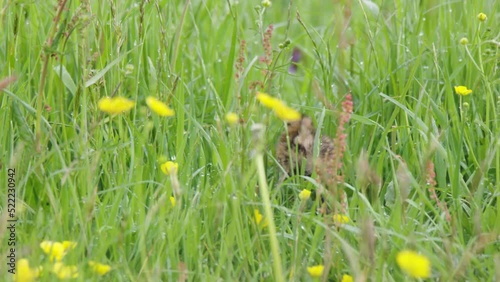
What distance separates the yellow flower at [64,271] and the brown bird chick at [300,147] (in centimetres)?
93

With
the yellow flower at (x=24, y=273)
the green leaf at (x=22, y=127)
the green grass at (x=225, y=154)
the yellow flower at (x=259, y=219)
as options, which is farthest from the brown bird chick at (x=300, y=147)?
the yellow flower at (x=24, y=273)

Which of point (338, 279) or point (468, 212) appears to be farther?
point (468, 212)

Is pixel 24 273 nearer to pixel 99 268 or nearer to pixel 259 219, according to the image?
pixel 99 268

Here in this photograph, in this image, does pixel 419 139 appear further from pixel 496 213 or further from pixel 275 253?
pixel 275 253

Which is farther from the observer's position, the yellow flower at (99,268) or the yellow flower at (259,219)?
the yellow flower at (259,219)

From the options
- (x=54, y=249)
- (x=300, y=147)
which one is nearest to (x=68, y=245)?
(x=54, y=249)

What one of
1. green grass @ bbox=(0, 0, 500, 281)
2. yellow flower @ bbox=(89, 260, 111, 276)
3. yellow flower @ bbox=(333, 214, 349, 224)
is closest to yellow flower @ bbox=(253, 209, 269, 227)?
green grass @ bbox=(0, 0, 500, 281)

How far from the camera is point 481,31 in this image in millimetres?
3092

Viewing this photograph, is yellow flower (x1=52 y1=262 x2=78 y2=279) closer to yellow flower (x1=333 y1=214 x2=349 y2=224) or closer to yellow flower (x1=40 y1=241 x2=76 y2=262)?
yellow flower (x1=40 y1=241 x2=76 y2=262)

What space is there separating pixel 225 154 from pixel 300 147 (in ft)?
1.23

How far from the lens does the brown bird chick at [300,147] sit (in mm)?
2668

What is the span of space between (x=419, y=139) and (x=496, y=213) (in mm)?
420

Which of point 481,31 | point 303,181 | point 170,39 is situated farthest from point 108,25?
point 481,31

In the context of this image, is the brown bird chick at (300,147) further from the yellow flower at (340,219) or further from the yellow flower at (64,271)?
the yellow flower at (64,271)
